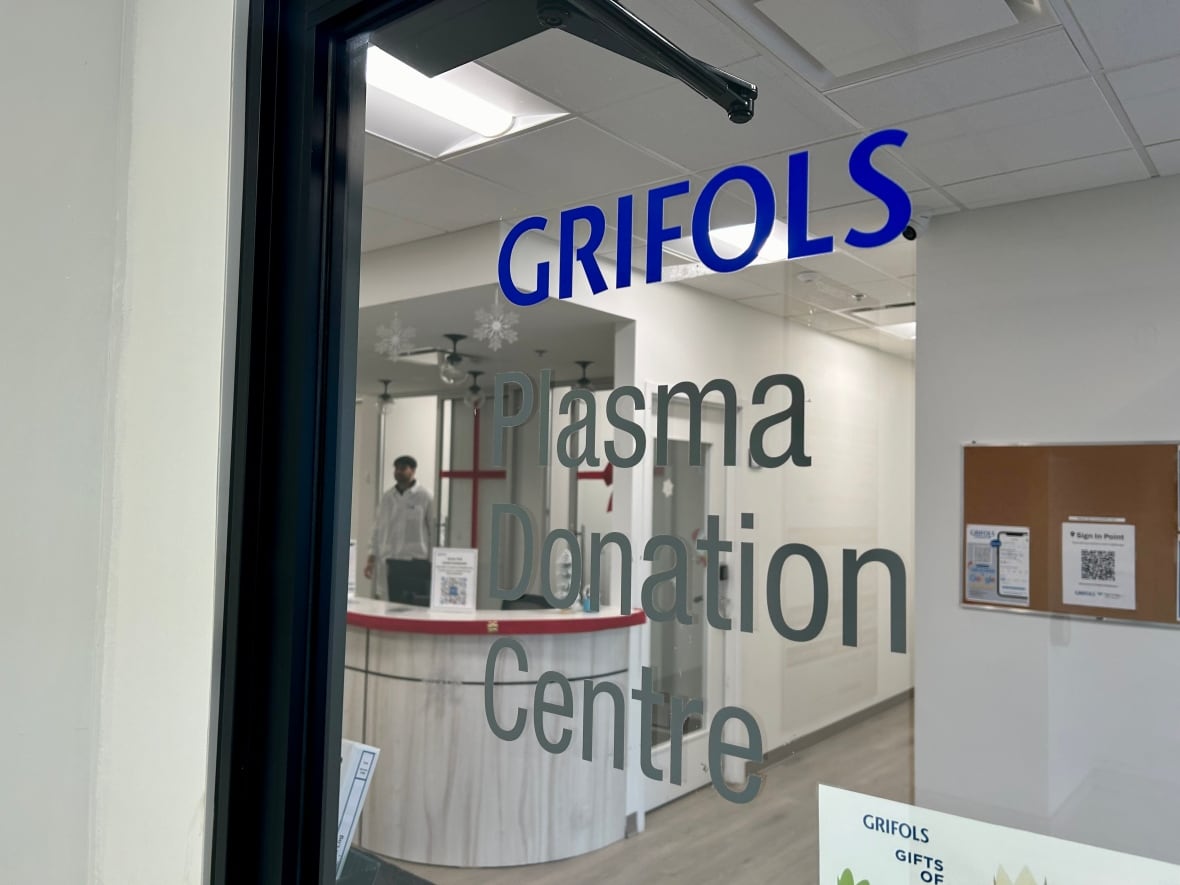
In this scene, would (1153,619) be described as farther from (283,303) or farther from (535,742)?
(283,303)

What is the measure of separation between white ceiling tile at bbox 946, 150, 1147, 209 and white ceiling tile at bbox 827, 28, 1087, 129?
0.07m

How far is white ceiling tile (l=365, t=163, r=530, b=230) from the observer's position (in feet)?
4.09

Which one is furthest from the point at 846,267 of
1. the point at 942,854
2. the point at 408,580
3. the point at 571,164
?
the point at 408,580

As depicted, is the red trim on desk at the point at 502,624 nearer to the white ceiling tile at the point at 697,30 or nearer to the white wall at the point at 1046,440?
the white wall at the point at 1046,440

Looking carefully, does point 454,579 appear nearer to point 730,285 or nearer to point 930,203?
point 730,285

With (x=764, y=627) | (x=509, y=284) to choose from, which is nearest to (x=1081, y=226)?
(x=764, y=627)

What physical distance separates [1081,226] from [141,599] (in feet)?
4.22

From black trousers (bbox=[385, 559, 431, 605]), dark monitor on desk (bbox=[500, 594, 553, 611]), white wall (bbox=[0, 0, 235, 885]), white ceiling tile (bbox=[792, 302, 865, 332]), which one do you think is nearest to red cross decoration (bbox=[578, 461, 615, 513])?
dark monitor on desk (bbox=[500, 594, 553, 611])

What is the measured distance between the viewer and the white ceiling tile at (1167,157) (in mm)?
675

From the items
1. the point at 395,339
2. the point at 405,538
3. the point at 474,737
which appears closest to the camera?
the point at 474,737

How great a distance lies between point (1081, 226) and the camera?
728 mm

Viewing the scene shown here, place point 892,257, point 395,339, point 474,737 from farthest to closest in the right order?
point 395,339
point 474,737
point 892,257

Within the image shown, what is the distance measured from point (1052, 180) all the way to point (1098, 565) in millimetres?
329

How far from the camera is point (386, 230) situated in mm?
1328
